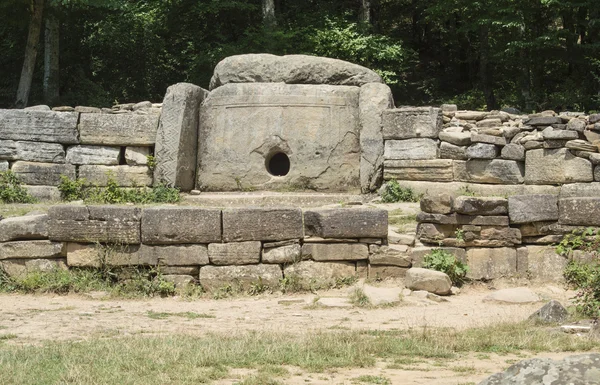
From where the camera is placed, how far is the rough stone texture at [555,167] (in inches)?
523

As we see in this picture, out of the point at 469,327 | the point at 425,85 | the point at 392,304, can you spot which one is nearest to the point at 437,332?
the point at 469,327

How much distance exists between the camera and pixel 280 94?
1452 cm

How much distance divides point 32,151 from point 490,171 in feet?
26.8

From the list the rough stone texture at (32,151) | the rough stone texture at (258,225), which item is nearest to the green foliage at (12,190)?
the rough stone texture at (32,151)

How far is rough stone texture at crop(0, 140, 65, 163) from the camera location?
14.4 meters

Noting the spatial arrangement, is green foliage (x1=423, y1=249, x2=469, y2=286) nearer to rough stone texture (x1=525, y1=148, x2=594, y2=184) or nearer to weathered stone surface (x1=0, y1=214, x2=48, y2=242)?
rough stone texture (x1=525, y1=148, x2=594, y2=184)

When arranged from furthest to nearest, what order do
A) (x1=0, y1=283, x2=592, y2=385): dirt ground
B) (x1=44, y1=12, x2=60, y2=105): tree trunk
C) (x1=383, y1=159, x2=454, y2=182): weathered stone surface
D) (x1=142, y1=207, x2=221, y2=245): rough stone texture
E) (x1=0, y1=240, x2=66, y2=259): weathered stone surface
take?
(x1=44, y1=12, x2=60, y2=105): tree trunk, (x1=383, y1=159, x2=454, y2=182): weathered stone surface, (x1=0, y1=240, x2=66, y2=259): weathered stone surface, (x1=142, y1=207, x2=221, y2=245): rough stone texture, (x1=0, y1=283, x2=592, y2=385): dirt ground

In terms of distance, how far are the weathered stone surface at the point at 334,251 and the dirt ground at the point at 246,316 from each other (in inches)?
17.6

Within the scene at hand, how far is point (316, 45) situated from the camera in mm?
21906

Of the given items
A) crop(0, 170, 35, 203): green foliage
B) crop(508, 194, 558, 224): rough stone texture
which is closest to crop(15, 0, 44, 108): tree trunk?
crop(0, 170, 35, 203): green foliage

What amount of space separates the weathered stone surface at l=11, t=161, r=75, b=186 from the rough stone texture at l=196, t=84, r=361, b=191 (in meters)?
2.52

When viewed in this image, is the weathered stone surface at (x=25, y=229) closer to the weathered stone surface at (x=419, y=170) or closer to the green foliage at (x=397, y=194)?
the green foliage at (x=397, y=194)

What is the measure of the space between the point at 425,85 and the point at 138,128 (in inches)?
497

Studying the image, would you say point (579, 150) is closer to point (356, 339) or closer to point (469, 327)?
point (469, 327)
